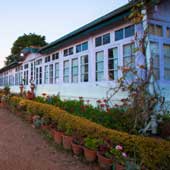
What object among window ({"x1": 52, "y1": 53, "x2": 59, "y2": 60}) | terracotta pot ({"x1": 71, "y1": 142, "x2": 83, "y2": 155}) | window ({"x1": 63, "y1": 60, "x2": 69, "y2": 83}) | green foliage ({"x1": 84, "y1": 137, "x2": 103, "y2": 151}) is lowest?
terracotta pot ({"x1": 71, "y1": 142, "x2": 83, "y2": 155})

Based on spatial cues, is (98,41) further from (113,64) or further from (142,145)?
(142,145)

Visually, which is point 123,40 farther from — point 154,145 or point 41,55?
point 41,55

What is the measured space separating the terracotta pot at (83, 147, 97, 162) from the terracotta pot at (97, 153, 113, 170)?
197 mm

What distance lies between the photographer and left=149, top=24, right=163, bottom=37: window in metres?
6.09

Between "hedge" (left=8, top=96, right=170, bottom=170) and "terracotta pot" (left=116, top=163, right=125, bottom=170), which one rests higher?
"hedge" (left=8, top=96, right=170, bottom=170)

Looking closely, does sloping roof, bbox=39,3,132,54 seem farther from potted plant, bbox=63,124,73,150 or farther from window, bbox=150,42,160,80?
potted plant, bbox=63,124,73,150

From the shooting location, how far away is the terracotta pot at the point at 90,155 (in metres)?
4.26

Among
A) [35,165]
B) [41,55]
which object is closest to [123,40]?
[35,165]

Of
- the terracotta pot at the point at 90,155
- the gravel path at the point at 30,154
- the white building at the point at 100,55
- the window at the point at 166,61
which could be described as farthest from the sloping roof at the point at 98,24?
the gravel path at the point at 30,154

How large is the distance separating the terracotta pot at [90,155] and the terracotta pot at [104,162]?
197mm

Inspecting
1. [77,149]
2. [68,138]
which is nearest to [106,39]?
[68,138]

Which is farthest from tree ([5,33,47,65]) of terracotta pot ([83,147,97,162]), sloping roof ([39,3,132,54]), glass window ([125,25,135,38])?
terracotta pot ([83,147,97,162])

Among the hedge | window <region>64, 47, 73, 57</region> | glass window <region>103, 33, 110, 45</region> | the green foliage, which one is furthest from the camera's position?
window <region>64, 47, 73, 57</region>

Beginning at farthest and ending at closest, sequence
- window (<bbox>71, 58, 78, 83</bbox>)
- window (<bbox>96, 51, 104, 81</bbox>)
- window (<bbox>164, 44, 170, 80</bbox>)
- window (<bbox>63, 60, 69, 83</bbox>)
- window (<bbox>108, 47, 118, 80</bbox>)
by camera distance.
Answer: window (<bbox>63, 60, 69, 83</bbox>)
window (<bbox>71, 58, 78, 83</bbox>)
window (<bbox>96, 51, 104, 81</bbox>)
window (<bbox>108, 47, 118, 80</bbox>)
window (<bbox>164, 44, 170, 80</bbox>)
